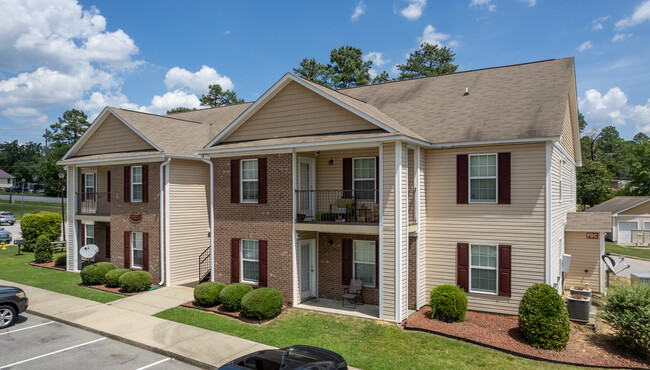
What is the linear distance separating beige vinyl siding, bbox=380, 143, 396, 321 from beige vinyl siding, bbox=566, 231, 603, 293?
894cm

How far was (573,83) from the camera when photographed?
660 inches

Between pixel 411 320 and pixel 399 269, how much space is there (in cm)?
161

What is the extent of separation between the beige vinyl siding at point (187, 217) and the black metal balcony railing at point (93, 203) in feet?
17.0

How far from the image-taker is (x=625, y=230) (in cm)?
3553

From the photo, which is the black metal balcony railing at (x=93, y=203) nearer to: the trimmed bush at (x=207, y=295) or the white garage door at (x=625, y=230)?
the trimmed bush at (x=207, y=295)

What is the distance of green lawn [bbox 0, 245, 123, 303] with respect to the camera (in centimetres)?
1692

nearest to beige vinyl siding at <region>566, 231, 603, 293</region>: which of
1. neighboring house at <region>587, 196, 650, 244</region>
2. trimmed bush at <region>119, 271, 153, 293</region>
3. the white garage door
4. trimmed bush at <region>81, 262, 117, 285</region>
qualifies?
trimmed bush at <region>119, 271, 153, 293</region>

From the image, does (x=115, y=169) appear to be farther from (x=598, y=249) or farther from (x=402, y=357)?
(x=598, y=249)

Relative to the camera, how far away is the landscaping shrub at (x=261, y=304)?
13117mm

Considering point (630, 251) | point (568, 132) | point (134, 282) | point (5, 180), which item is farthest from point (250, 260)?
point (5, 180)

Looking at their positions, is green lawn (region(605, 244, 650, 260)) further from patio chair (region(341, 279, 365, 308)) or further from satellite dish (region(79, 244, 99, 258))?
satellite dish (region(79, 244, 99, 258))

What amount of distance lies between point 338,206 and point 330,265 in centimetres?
248

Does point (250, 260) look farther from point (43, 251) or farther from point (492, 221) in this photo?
point (43, 251)

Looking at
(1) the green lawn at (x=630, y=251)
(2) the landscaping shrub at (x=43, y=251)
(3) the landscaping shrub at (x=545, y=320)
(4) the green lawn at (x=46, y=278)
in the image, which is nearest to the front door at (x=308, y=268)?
(3) the landscaping shrub at (x=545, y=320)
